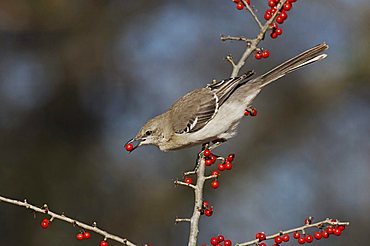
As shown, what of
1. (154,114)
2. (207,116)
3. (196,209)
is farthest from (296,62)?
(154,114)

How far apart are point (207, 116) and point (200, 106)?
0.43ft

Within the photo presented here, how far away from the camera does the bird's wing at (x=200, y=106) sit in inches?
219

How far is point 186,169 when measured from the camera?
10.9 meters

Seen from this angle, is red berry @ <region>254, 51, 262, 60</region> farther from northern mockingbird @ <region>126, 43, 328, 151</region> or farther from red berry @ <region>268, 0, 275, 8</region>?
northern mockingbird @ <region>126, 43, 328, 151</region>

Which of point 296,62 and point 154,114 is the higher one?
point 154,114

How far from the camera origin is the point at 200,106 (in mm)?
5715

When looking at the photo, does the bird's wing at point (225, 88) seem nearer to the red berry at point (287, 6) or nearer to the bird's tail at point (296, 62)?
the bird's tail at point (296, 62)

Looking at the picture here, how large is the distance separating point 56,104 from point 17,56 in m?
1.09

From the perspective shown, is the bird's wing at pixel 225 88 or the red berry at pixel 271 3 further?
the bird's wing at pixel 225 88

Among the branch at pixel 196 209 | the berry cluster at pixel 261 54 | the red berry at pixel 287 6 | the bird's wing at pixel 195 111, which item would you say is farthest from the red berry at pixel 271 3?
the bird's wing at pixel 195 111

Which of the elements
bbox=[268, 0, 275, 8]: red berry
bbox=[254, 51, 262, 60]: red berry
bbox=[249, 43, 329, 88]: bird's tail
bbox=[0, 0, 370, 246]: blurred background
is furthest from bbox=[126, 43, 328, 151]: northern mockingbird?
bbox=[0, 0, 370, 246]: blurred background

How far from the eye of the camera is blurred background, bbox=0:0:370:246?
1107 cm

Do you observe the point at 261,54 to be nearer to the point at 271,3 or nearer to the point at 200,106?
the point at 271,3

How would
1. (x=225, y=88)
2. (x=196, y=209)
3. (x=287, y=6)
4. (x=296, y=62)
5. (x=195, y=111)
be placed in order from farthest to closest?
(x=195, y=111) → (x=225, y=88) → (x=296, y=62) → (x=287, y=6) → (x=196, y=209)
